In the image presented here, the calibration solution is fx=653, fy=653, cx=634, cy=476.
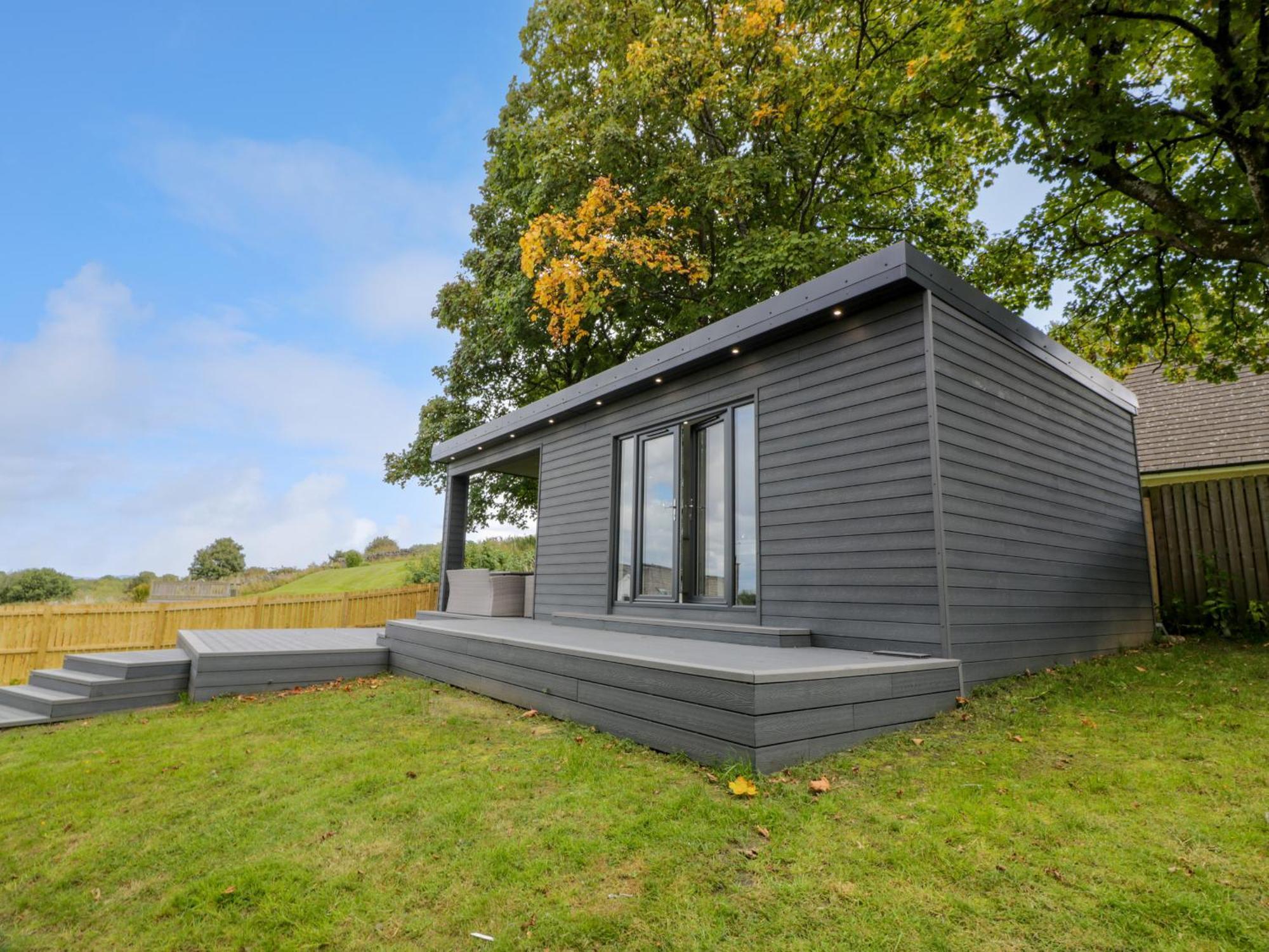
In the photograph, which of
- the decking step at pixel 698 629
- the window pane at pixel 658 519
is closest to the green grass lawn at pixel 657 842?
the decking step at pixel 698 629

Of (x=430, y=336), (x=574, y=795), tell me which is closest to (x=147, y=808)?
(x=574, y=795)

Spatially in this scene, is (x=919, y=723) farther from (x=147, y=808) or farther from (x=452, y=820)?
(x=147, y=808)

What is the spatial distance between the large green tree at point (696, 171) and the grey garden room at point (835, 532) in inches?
199

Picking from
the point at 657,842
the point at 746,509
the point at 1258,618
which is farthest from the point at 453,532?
the point at 1258,618

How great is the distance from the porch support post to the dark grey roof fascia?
10.9 ft

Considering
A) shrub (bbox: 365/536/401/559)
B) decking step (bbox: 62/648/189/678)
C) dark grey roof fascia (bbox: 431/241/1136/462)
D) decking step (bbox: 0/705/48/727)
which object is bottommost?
decking step (bbox: 0/705/48/727)

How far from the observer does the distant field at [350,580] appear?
72.5 ft

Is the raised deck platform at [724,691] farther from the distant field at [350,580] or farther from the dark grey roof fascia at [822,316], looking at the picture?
the distant field at [350,580]

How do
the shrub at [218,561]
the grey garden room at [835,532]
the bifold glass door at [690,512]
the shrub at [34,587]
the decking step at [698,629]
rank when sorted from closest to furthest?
the grey garden room at [835,532] < the decking step at [698,629] < the bifold glass door at [690,512] < the shrub at [34,587] < the shrub at [218,561]

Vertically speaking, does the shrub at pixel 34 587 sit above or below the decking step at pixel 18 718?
above

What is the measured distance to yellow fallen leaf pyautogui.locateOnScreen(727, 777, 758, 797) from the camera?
279cm

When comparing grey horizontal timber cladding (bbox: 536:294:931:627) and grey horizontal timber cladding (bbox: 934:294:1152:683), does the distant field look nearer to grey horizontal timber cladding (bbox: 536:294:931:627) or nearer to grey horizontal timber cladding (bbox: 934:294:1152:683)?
grey horizontal timber cladding (bbox: 536:294:931:627)

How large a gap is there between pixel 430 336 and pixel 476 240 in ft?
8.59

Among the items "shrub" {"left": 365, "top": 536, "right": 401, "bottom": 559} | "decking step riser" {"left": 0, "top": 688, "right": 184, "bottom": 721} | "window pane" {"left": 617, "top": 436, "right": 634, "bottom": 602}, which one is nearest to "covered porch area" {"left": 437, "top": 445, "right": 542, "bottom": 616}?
"window pane" {"left": 617, "top": 436, "right": 634, "bottom": 602}
